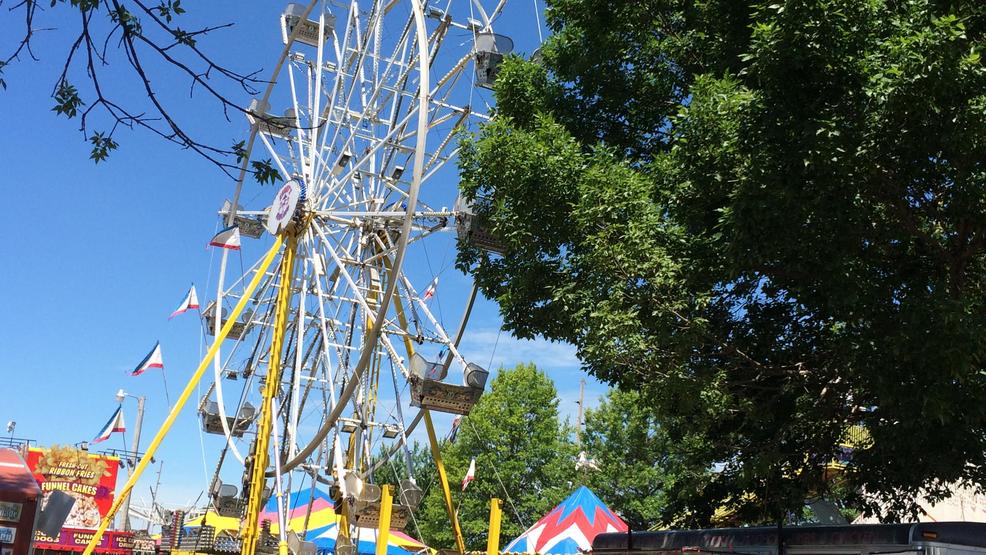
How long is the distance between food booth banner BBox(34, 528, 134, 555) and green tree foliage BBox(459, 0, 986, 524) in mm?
29271

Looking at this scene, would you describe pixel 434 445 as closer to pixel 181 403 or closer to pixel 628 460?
pixel 181 403

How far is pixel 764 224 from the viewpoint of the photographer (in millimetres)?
10125

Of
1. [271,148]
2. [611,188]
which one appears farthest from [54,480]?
[611,188]

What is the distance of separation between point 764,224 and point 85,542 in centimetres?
3626

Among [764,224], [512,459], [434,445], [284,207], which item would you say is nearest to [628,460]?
[512,459]

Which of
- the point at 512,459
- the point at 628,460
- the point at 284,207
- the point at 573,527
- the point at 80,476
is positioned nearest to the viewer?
the point at 284,207

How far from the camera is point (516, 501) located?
3822cm

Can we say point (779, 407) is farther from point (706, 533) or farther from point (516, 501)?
point (516, 501)

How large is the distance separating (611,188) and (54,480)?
37176 mm

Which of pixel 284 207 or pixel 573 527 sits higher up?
pixel 284 207

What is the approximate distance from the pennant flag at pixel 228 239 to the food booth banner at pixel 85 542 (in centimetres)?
1625

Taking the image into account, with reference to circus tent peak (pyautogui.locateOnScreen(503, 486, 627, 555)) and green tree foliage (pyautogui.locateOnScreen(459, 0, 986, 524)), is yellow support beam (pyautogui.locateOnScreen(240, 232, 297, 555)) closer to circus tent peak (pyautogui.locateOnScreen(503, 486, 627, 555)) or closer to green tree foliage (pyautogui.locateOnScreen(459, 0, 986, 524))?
green tree foliage (pyautogui.locateOnScreen(459, 0, 986, 524))

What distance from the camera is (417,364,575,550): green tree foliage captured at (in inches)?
1508

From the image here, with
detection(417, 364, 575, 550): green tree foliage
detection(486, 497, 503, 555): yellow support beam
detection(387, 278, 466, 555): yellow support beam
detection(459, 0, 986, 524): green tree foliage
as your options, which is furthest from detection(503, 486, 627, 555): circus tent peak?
detection(417, 364, 575, 550): green tree foliage
